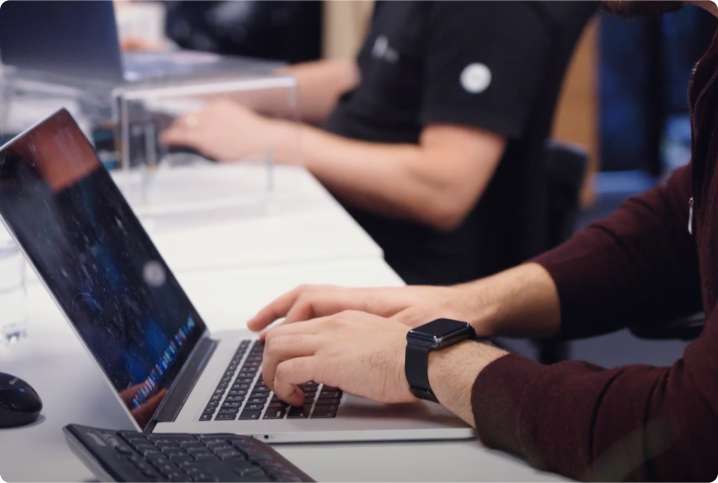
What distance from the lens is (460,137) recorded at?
190 cm

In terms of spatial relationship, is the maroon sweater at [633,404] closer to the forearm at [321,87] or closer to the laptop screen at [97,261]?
the laptop screen at [97,261]

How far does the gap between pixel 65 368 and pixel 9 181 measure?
29 centimetres

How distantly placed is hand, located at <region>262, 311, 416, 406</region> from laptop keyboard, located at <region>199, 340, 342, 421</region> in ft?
0.04

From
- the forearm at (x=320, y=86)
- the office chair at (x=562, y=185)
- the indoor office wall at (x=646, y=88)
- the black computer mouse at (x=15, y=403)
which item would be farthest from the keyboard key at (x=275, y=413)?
the indoor office wall at (x=646, y=88)

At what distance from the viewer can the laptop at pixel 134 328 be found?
92 cm

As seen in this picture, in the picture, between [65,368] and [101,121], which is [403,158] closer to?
[101,121]

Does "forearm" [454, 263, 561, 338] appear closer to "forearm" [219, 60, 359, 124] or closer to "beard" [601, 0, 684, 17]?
"beard" [601, 0, 684, 17]

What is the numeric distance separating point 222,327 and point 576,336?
43 cm

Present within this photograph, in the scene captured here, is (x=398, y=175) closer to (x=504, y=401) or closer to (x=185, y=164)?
(x=185, y=164)

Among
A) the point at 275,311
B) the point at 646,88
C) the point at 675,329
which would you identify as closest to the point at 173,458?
the point at 275,311

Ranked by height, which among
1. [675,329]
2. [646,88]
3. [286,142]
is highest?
[286,142]

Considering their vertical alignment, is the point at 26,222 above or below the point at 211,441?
above

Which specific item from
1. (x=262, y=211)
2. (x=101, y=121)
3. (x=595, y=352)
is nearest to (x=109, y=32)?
(x=101, y=121)

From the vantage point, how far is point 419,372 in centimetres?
96
